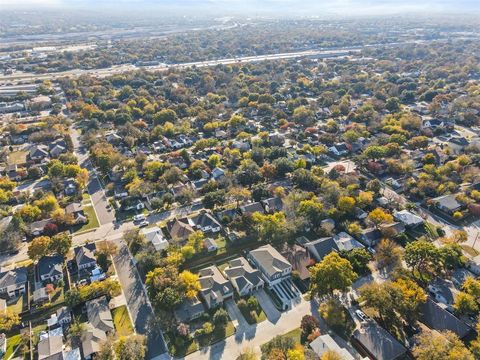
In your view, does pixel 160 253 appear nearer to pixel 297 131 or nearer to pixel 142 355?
pixel 142 355

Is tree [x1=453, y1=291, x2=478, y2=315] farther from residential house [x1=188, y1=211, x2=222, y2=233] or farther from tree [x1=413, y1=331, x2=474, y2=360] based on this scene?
residential house [x1=188, y1=211, x2=222, y2=233]

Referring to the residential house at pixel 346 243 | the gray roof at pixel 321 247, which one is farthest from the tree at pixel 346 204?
the gray roof at pixel 321 247

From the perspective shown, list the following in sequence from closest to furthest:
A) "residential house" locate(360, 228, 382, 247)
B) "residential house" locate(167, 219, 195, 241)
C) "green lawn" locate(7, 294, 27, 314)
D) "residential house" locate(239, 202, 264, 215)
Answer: "green lawn" locate(7, 294, 27, 314) → "residential house" locate(167, 219, 195, 241) → "residential house" locate(360, 228, 382, 247) → "residential house" locate(239, 202, 264, 215)

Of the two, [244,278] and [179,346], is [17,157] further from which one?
[179,346]

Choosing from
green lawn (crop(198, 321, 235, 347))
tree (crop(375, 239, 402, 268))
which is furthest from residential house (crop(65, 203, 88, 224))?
tree (crop(375, 239, 402, 268))

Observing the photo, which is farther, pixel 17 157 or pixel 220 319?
pixel 17 157

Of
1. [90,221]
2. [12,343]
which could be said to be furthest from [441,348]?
[90,221]

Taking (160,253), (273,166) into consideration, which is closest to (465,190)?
(273,166)
